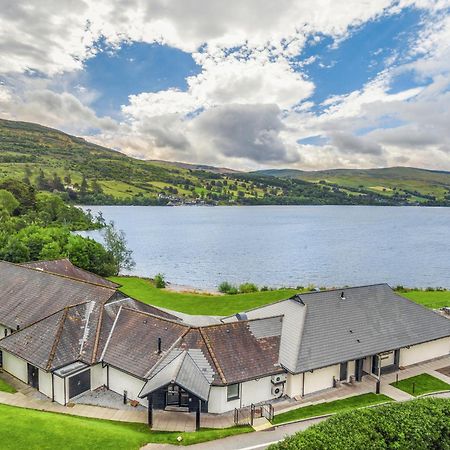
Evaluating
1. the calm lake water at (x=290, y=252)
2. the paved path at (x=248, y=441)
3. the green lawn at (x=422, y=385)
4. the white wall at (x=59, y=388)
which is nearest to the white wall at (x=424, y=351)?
the green lawn at (x=422, y=385)

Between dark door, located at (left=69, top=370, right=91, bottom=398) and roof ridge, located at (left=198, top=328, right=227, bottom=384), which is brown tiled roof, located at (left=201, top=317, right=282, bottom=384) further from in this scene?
dark door, located at (left=69, top=370, right=91, bottom=398)

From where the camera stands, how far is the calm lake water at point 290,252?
3172 inches

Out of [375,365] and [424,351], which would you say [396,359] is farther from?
[424,351]

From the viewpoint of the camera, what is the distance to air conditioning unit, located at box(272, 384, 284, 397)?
24.5 metres

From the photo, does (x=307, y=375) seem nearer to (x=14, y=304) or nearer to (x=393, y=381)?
(x=393, y=381)

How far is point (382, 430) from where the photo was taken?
16078mm

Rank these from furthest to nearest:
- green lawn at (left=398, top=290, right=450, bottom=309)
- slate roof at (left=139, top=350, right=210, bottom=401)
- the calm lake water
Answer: the calm lake water < green lawn at (left=398, top=290, right=450, bottom=309) < slate roof at (left=139, top=350, right=210, bottom=401)

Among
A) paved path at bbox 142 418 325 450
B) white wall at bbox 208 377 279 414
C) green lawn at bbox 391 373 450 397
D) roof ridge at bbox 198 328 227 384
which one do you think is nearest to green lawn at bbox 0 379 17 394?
paved path at bbox 142 418 325 450

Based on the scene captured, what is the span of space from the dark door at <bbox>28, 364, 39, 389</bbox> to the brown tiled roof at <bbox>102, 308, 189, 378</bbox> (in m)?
4.59

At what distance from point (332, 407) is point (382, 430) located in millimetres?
7726

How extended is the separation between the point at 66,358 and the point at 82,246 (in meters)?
45.5

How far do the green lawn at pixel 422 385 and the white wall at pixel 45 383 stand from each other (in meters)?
23.3

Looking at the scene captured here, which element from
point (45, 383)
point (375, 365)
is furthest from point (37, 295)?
A: point (375, 365)

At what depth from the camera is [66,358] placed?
24562 millimetres
